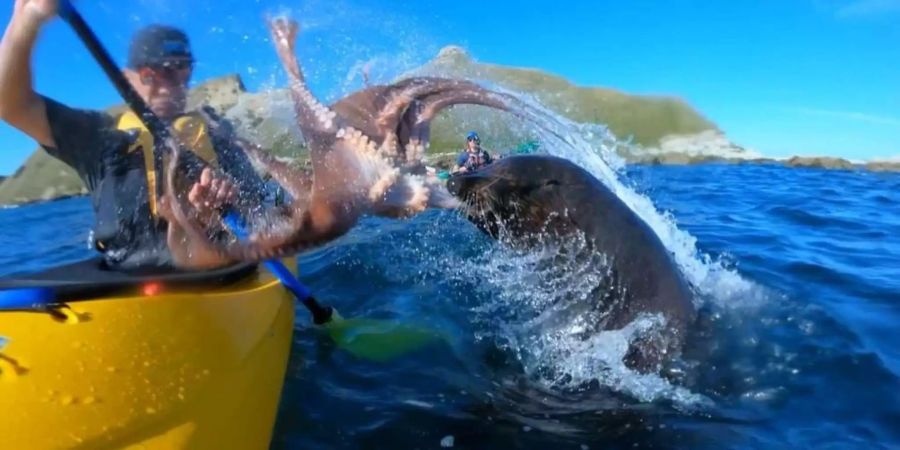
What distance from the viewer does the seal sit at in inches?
171

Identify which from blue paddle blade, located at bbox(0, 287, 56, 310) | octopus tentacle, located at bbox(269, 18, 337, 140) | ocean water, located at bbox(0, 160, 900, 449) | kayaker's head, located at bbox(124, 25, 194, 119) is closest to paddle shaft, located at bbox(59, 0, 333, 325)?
kayaker's head, located at bbox(124, 25, 194, 119)

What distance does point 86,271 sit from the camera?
3.55 meters

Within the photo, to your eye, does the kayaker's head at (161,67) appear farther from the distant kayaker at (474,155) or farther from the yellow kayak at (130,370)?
the distant kayaker at (474,155)

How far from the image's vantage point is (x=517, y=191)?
14.4ft

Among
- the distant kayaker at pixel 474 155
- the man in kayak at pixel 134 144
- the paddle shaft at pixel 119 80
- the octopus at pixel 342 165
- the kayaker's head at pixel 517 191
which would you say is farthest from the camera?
the distant kayaker at pixel 474 155

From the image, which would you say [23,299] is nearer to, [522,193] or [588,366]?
[522,193]

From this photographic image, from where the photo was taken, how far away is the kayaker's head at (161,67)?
256 centimetres

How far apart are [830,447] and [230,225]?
2985 millimetres

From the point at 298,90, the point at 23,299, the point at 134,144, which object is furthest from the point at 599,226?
the point at 23,299

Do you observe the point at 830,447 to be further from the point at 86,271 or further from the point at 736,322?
the point at 86,271

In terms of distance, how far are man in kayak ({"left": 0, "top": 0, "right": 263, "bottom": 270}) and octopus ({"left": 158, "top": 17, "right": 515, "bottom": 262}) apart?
14cm

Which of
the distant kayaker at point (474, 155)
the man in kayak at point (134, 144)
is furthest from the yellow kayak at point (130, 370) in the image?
the distant kayaker at point (474, 155)

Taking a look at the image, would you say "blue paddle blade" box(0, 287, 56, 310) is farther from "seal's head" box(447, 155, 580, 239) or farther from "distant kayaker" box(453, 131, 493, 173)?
"distant kayaker" box(453, 131, 493, 173)

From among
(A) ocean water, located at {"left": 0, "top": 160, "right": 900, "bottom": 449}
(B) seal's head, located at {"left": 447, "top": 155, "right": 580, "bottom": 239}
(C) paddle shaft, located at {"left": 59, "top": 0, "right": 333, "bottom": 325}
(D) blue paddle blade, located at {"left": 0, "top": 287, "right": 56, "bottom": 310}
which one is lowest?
(A) ocean water, located at {"left": 0, "top": 160, "right": 900, "bottom": 449}
